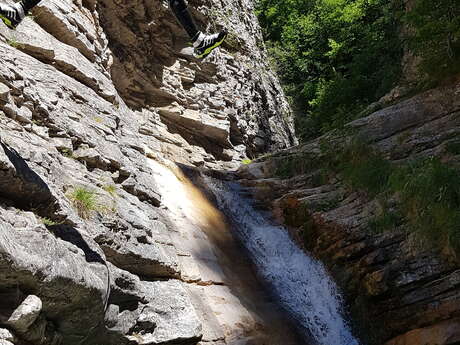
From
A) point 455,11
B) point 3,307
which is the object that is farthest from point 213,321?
point 455,11

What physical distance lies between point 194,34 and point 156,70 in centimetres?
1090

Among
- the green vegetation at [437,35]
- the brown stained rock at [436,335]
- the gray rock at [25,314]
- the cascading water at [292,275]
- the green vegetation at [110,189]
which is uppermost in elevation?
the green vegetation at [437,35]

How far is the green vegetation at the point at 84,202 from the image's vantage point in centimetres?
553

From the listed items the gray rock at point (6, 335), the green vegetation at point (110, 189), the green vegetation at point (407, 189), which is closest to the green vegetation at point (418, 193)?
the green vegetation at point (407, 189)

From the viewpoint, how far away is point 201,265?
7578mm

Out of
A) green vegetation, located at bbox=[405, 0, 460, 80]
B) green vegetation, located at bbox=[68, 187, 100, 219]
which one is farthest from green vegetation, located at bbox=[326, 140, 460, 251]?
green vegetation, located at bbox=[68, 187, 100, 219]

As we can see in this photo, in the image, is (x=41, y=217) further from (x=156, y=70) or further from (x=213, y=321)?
(x=156, y=70)

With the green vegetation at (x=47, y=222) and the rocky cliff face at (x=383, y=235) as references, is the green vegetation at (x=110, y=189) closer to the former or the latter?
the green vegetation at (x=47, y=222)

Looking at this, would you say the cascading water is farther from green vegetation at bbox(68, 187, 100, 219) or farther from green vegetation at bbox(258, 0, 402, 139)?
green vegetation at bbox(258, 0, 402, 139)

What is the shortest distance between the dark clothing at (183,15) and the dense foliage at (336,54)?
320 inches

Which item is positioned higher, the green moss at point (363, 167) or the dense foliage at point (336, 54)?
the dense foliage at point (336, 54)

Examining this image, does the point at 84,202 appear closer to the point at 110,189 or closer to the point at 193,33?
the point at 110,189

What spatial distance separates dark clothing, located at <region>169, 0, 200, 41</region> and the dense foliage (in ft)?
26.7

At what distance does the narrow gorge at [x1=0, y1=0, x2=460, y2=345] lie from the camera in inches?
177
